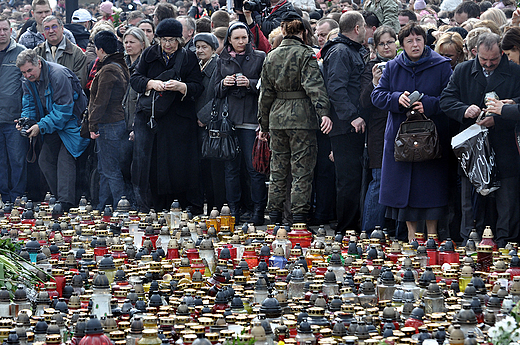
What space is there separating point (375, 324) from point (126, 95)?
632cm

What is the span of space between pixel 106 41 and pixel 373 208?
4212mm

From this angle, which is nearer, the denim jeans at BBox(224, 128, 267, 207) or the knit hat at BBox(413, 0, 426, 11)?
the denim jeans at BBox(224, 128, 267, 207)

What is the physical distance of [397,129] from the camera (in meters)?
8.56

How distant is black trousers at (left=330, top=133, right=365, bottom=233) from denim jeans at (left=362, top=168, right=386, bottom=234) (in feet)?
1.08

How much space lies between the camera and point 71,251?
7820mm

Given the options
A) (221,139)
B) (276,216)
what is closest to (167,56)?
(221,139)

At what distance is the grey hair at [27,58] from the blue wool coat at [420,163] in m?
5.16

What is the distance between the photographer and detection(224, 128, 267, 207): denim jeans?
10.3m

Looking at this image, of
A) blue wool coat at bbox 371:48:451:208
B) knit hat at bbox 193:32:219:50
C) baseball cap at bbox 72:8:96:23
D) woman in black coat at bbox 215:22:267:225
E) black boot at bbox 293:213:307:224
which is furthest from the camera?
baseball cap at bbox 72:8:96:23

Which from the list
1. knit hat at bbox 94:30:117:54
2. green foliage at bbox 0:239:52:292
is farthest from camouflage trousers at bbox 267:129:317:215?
green foliage at bbox 0:239:52:292

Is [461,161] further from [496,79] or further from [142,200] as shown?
[142,200]

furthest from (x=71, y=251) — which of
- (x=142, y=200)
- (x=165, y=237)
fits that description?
(x=142, y=200)

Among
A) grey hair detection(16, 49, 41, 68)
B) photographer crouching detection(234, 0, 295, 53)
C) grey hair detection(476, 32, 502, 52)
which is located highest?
photographer crouching detection(234, 0, 295, 53)

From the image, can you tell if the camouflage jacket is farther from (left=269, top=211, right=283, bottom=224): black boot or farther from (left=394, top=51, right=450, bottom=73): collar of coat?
(left=394, top=51, right=450, bottom=73): collar of coat
